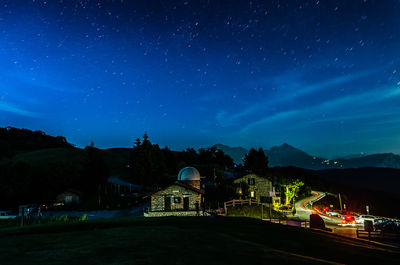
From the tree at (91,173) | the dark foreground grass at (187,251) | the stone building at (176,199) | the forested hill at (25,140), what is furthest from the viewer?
the forested hill at (25,140)

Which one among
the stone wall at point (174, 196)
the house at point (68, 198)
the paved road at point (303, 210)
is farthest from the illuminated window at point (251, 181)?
the house at point (68, 198)

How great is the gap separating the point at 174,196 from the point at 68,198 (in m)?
30.0

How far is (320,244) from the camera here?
647 inches

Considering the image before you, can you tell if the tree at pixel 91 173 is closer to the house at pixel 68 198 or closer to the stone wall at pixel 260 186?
the house at pixel 68 198

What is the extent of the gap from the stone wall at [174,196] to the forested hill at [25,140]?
329 ft

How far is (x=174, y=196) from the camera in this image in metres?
38.7

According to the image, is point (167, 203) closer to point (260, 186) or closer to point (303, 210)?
point (260, 186)

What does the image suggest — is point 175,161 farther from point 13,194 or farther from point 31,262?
point 31,262

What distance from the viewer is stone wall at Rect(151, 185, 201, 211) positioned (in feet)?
126

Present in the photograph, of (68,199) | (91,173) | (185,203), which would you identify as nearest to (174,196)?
(185,203)

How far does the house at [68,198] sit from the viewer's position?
55062 millimetres

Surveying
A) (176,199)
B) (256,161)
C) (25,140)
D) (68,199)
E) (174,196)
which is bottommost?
(68,199)

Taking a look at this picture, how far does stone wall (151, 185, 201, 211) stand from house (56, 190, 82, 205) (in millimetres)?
26043

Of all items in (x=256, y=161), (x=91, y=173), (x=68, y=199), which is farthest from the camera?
(x=256, y=161)
